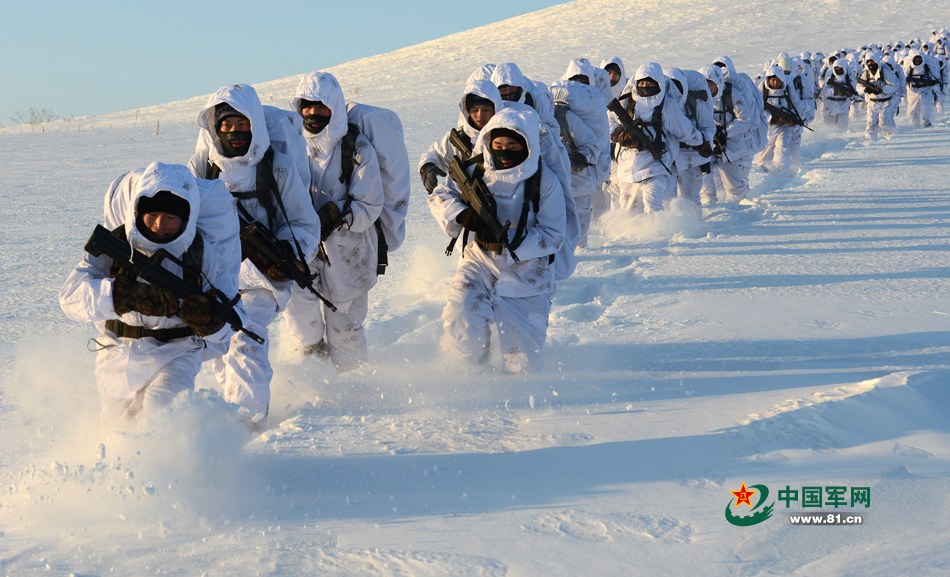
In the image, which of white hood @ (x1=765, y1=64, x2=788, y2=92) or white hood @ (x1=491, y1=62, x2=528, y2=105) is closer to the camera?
white hood @ (x1=491, y1=62, x2=528, y2=105)

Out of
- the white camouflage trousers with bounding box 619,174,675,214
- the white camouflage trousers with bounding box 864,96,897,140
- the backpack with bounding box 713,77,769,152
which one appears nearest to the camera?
the white camouflage trousers with bounding box 619,174,675,214

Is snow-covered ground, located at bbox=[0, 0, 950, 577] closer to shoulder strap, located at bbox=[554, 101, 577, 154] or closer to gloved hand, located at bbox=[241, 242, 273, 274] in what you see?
gloved hand, located at bbox=[241, 242, 273, 274]

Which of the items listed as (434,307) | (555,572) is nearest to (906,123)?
(434,307)

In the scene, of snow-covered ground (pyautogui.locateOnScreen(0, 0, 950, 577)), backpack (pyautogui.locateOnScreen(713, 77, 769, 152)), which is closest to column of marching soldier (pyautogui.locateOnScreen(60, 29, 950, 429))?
snow-covered ground (pyautogui.locateOnScreen(0, 0, 950, 577))

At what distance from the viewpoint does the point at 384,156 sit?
16.6 ft

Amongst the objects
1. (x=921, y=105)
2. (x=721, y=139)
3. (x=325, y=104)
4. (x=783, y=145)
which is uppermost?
(x=325, y=104)

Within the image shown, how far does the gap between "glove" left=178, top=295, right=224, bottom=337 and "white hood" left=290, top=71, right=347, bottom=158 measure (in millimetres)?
1696

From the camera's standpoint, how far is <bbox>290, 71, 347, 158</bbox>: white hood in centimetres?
473

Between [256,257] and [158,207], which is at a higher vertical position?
[158,207]

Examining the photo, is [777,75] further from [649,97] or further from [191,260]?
[191,260]

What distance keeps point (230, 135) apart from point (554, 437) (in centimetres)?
218

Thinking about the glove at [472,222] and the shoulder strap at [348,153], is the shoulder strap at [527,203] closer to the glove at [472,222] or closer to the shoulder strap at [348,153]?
the glove at [472,222]

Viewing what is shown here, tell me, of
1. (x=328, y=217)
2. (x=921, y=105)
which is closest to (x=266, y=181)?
(x=328, y=217)

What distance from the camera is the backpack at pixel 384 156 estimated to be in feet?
16.3
